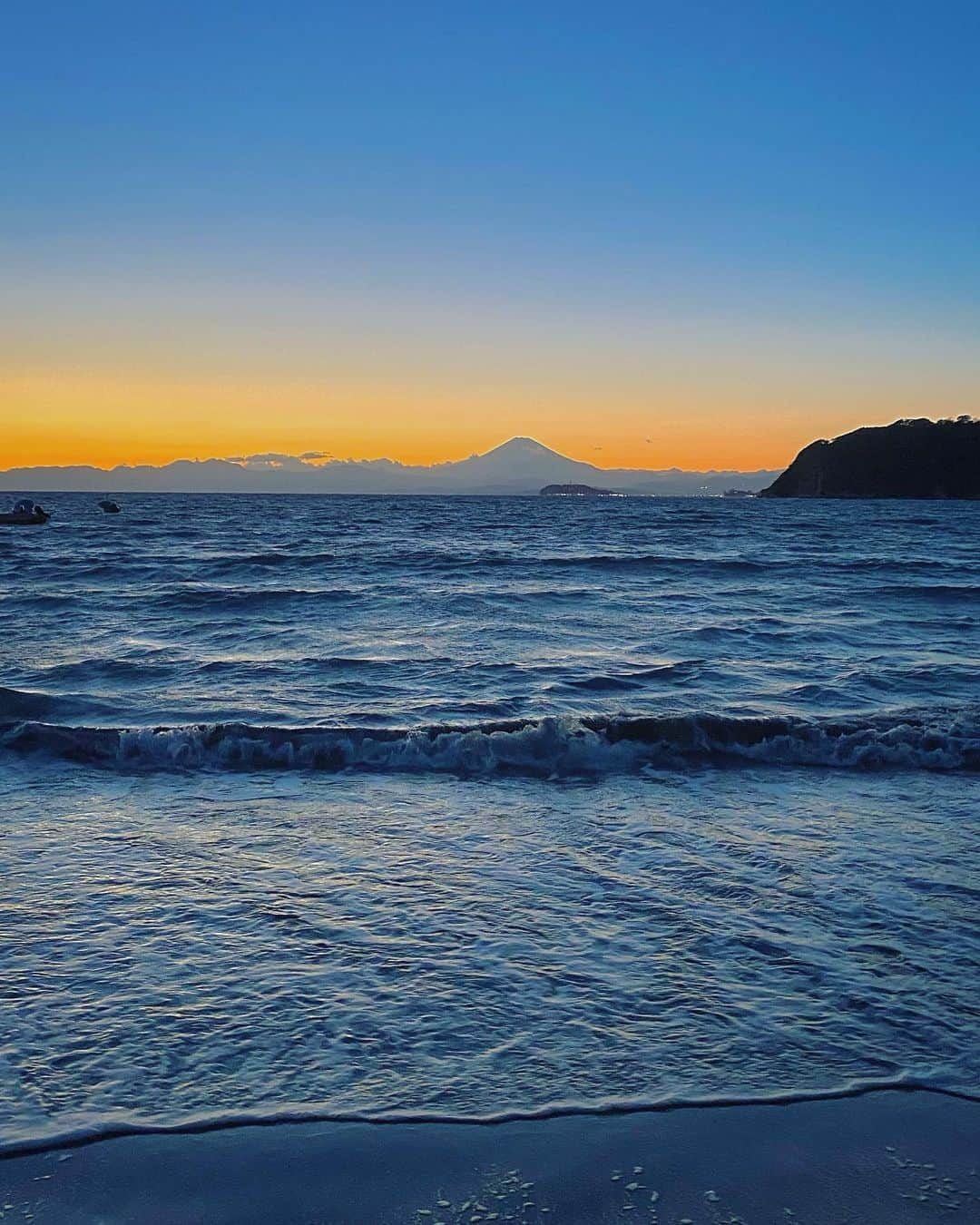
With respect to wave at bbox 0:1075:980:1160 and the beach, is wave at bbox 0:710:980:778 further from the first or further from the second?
wave at bbox 0:1075:980:1160

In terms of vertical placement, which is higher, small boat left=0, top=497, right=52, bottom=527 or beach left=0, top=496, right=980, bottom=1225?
small boat left=0, top=497, right=52, bottom=527

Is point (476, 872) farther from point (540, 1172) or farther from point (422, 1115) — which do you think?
point (540, 1172)

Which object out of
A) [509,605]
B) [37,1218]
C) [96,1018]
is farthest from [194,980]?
[509,605]

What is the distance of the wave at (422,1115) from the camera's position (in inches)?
123

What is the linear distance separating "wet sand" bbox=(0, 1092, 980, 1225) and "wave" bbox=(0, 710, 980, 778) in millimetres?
5272

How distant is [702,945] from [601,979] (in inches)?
24.5

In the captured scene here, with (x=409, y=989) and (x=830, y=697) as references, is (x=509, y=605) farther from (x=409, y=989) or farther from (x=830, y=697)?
(x=409, y=989)

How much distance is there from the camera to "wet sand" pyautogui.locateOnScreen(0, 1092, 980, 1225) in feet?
9.26

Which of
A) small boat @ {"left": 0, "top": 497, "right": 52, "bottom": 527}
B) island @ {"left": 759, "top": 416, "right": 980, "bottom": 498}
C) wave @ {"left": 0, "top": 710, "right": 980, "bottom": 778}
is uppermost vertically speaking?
island @ {"left": 759, "top": 416, "right": 980, "bottom": 498}

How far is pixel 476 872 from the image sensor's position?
18.7ft

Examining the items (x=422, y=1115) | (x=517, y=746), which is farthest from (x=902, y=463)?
(x=422, y=1115)

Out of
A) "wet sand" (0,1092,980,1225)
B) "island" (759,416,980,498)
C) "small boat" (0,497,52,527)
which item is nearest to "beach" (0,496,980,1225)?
"wet sand" (0,1092,980,1225)

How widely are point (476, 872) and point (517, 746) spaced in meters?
3.52

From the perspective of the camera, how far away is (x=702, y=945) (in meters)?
4.68
